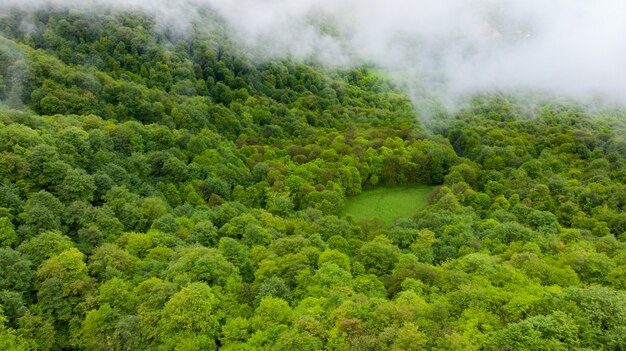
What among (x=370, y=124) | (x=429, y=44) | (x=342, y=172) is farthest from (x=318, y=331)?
(x=429, y=44)

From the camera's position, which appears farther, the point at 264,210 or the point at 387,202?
the point at 387,202

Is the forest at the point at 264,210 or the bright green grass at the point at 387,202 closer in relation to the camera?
the forest at the point at 264,210

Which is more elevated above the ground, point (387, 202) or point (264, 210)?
point (387, 202)

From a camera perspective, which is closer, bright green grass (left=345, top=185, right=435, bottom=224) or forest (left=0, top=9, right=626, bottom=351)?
forest (left=0, top=9, right=626, bottom=351)
